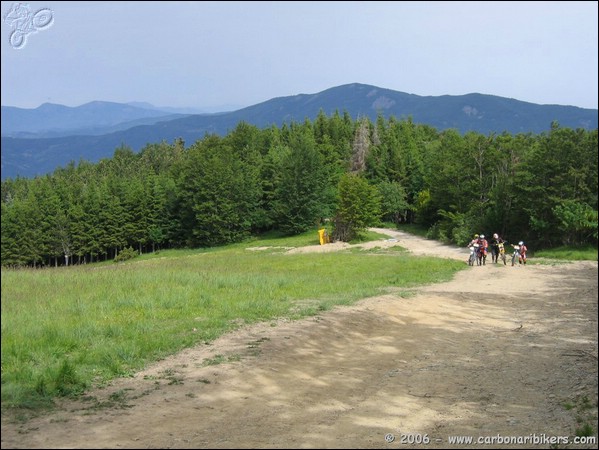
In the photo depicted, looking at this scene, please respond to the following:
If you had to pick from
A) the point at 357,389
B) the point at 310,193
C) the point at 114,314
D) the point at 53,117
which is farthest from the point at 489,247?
the point at 310,193

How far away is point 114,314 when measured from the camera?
11.5 meters

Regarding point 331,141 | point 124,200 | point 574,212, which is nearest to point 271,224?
point 331,141

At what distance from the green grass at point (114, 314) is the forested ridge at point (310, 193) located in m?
0.80

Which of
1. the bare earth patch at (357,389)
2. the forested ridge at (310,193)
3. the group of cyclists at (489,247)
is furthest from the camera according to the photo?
the group of cyclists at (489,247)

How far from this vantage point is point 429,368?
34.6 feet

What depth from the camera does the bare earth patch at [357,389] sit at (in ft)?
21.0

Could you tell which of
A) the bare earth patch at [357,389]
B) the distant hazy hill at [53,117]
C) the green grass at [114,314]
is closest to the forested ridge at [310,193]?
the green grass at [114,314]

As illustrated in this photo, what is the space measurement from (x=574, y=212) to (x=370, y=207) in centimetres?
4137

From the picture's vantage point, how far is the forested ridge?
9258 millimetres

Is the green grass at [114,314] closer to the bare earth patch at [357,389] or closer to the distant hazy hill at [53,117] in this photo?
the bare earth patch at [357,389]

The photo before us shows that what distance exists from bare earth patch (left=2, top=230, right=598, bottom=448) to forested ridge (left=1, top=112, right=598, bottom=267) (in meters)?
2.54

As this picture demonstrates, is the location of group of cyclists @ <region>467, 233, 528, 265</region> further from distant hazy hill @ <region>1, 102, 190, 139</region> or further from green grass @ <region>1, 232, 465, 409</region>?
distant hazy hill @ <region>1, 102, 190, 139</region>

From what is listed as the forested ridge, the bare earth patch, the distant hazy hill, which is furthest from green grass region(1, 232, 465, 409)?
the distant hazy hill

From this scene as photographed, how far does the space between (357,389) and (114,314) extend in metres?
5.87
